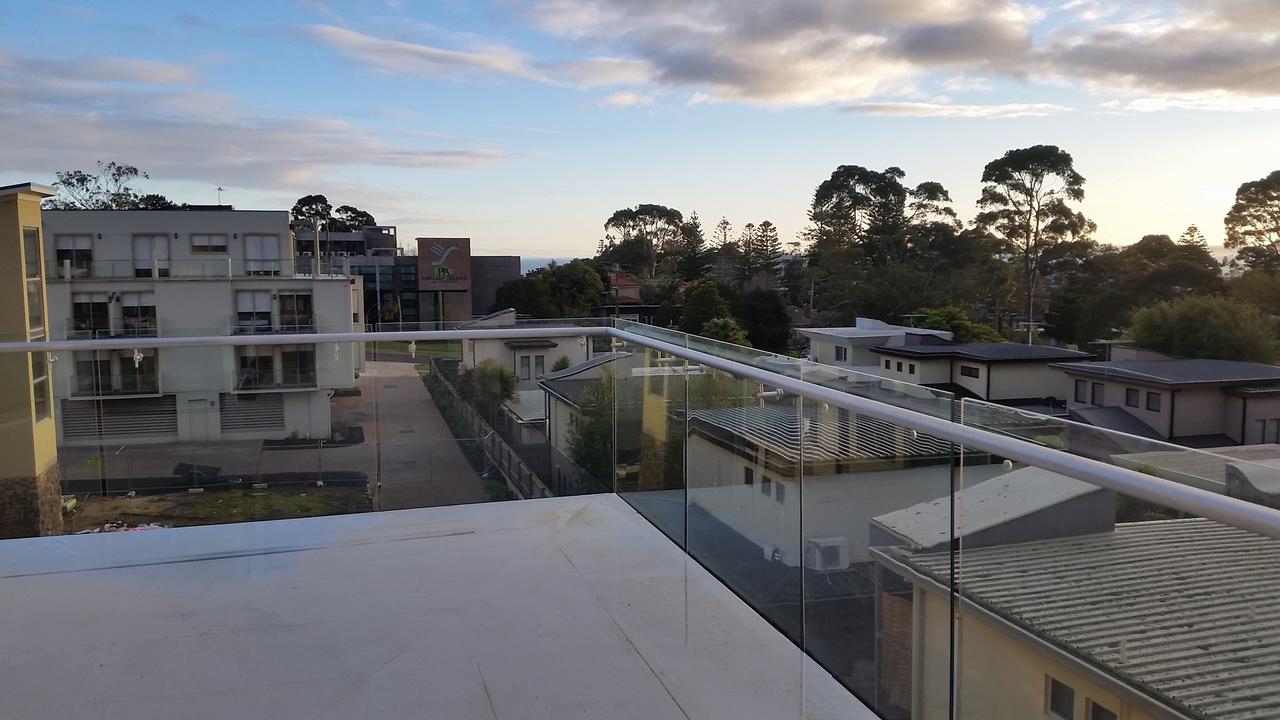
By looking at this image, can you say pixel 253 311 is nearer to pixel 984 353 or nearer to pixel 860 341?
pixel 860 341

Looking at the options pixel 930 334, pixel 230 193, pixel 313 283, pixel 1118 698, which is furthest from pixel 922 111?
pixel 1118 698

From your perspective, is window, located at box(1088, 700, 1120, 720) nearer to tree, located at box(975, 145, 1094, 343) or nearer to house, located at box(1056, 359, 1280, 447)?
house, located at box(1056, 359, 1280, 447)

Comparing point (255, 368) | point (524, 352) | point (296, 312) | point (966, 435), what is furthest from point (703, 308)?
point (966, 435)

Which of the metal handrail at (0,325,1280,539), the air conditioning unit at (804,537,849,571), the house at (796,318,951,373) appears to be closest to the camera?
the metal handrail at (0,325,1280,539)

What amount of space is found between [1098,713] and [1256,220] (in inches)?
1742

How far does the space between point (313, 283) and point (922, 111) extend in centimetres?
4282

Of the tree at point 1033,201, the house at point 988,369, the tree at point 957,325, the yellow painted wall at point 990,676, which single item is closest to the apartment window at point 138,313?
the yellow painted wall at point 990,676

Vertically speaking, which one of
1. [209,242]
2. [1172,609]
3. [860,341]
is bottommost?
[860,341]

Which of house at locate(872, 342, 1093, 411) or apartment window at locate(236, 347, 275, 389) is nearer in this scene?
apartment window at locate(236, 347, 275, 389)

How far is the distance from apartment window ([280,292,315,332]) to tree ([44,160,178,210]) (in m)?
30.6

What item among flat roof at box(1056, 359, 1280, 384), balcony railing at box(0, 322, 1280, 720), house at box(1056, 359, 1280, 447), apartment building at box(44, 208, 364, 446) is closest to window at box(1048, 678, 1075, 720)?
balcony railing at box(0, 322, 1280, 720)

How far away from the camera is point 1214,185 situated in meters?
40.6

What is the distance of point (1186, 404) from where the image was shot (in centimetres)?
959

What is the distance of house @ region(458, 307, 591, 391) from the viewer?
11.6 ft
